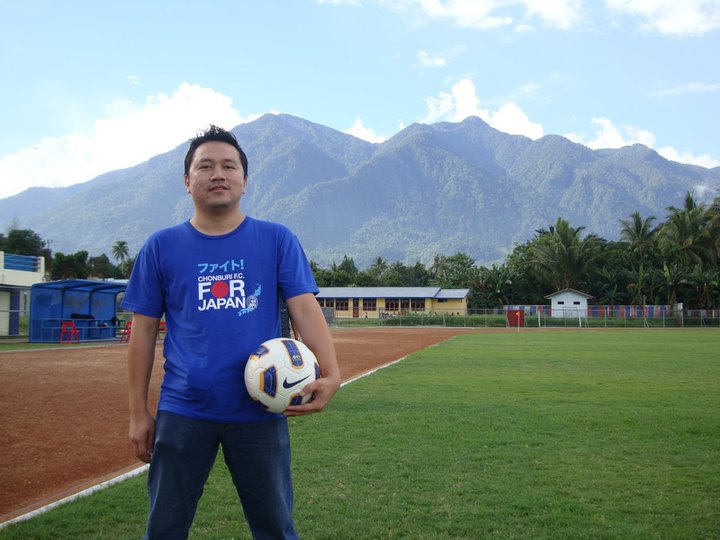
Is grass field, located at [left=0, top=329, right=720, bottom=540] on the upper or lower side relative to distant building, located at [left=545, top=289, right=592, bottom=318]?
lower

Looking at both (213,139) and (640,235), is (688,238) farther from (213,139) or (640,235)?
(213,139)

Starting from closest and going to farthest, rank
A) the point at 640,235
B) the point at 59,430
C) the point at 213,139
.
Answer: the point at 213,139 < the point at 59,430 < the point at 640,235

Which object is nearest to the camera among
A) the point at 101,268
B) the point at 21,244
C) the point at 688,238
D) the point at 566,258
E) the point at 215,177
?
the point at 215,177

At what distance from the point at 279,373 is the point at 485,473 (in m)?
3.79

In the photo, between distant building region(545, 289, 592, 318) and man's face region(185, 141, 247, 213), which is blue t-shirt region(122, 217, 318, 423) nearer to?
man's face region(185, 141, 247, 213)

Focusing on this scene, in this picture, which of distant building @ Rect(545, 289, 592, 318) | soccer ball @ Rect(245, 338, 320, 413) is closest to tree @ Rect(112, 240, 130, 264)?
distant building @ Rect(545, 289, 592, 318)

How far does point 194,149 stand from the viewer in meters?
2.79

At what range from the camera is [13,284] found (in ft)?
96.8

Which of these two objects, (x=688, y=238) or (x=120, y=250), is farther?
(x=120, y=250)

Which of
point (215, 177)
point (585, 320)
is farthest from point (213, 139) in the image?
point (585, 320)

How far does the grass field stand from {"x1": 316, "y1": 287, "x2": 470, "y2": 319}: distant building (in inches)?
2205

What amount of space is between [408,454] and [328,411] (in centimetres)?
275

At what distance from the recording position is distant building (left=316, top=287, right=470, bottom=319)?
67.1 meters

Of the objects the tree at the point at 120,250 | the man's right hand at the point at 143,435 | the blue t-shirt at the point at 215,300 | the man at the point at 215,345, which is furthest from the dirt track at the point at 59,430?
the tree at the point at 120,250
